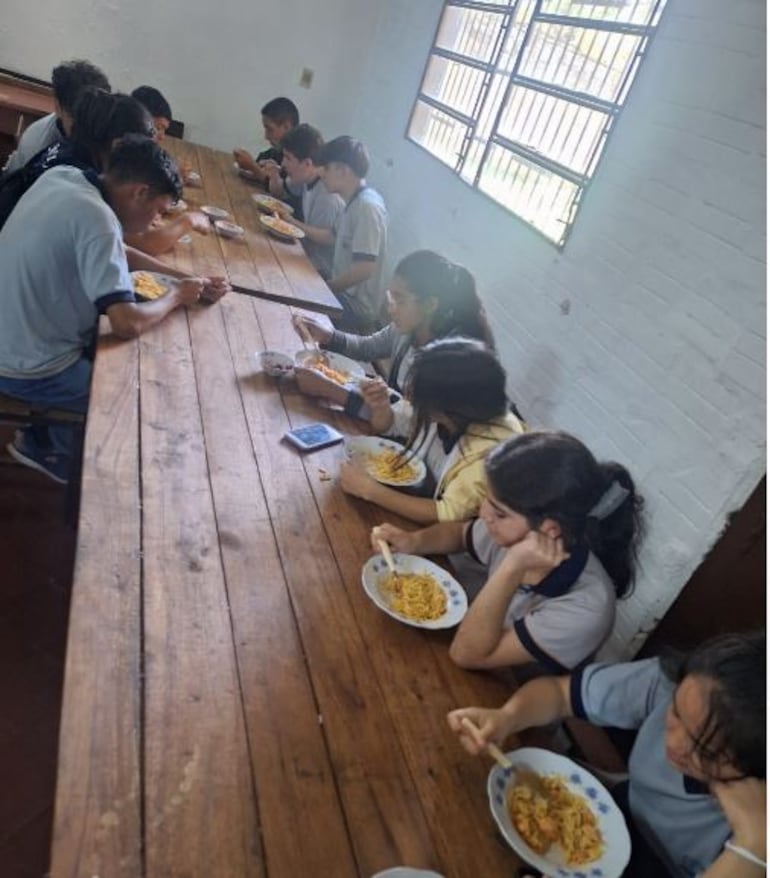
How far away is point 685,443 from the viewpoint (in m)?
1.89

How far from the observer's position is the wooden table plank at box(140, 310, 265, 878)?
82cm

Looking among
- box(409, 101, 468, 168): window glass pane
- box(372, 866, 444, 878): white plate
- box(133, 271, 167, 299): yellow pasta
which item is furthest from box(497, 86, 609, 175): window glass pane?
box(372, 866, 444, 878): white plate

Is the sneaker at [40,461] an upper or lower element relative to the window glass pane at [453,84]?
lower

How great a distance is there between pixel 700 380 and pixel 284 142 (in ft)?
10.3

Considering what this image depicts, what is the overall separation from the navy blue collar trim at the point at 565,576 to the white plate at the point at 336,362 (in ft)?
3.37

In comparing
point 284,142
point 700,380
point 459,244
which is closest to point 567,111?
point 459,244

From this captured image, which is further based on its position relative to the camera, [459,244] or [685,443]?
[459,244]

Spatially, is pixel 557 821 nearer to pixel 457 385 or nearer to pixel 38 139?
pixel 457 385

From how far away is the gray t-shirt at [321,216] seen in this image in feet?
13.0

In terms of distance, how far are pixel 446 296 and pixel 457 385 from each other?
2.36ft

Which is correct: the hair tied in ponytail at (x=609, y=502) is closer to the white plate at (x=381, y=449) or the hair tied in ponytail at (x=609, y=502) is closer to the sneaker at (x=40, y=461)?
the white plate at (x=381, y=449)

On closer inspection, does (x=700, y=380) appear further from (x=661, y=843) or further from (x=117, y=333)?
(x=117, y=333)

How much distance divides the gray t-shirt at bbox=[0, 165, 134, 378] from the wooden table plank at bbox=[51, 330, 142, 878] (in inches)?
26.3

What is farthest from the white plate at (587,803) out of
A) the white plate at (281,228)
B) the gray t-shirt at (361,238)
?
the white plate at (281,228)
